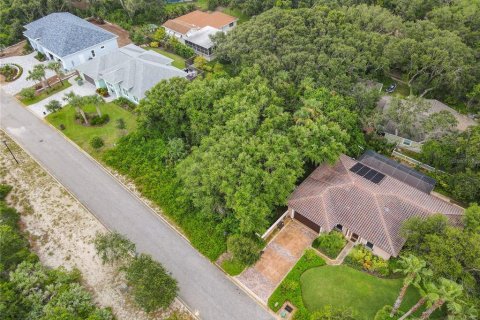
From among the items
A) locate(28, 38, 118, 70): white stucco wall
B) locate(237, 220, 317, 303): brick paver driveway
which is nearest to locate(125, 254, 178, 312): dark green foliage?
locate(237, 220, 317, 303): brick paver driveway

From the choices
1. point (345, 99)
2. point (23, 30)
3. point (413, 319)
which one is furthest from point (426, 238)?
point (23, 30)

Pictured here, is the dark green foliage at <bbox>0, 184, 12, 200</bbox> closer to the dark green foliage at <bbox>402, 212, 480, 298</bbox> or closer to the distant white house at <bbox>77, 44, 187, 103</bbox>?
the distant white house at <bbox>77, 44, 187, 103</bbox>

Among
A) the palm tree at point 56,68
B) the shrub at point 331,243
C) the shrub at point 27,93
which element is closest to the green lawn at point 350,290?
the shrub at point 331,243

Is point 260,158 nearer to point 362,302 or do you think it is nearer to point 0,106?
point 362,302

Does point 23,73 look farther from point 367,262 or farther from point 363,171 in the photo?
point 367,262

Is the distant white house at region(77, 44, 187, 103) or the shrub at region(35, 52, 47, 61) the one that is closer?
the distant white house at region(77, 44, 187, 103)

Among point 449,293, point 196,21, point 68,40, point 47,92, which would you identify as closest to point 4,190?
point 47,92
